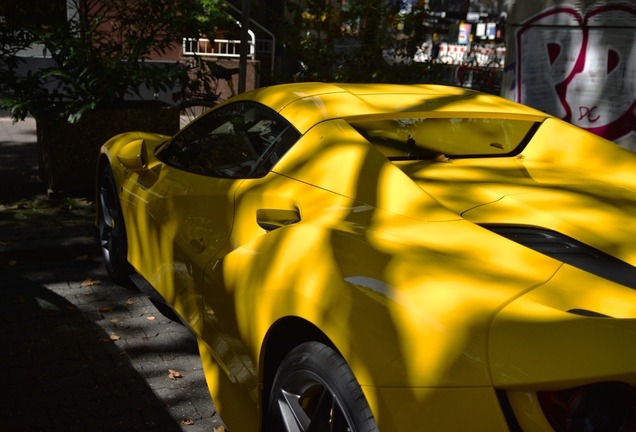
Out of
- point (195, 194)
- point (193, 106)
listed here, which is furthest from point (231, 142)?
point (193, 106)

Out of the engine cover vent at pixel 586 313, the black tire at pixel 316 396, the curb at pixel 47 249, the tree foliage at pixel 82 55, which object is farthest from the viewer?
the tree foliage at pixel 82 55

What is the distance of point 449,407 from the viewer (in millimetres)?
1721

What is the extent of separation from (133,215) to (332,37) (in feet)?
17.2

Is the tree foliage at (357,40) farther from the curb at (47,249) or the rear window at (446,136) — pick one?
the rear window at (446,136)

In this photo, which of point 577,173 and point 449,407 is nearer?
point 449,407

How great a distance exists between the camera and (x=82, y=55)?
6.37m

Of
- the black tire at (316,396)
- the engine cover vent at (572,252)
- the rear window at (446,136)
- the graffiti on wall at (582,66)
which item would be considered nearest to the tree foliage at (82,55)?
the graffiti on wall at (582,66)

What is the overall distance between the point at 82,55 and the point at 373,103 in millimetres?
4042

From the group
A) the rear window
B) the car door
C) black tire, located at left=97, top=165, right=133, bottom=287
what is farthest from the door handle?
black tire, located at left=97, top=165, right=133, bottom=287

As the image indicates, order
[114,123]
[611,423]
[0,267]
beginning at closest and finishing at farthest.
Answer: [611,423] < [0,267] < [114,123]

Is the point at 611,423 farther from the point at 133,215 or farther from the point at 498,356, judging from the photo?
the point at 133,215

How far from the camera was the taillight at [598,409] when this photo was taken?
1624 mm

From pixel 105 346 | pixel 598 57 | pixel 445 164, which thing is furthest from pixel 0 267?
pixel 598 57

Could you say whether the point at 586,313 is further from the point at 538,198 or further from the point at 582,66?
the point at 582,66
